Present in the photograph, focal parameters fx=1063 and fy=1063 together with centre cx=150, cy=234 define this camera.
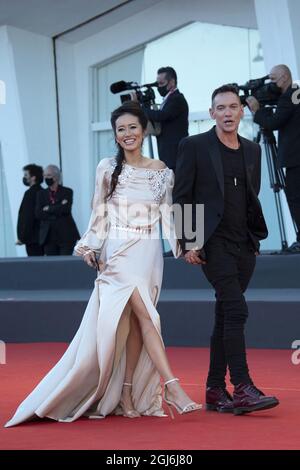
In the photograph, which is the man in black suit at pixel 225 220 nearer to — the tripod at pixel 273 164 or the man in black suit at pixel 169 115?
the man in black suit at pixel 169 115

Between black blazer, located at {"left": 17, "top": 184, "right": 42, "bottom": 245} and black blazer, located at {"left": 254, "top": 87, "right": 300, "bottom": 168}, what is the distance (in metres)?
3.82

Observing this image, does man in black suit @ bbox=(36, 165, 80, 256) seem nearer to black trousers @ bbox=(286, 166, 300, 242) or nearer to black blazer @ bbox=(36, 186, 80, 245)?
black blazer @ bbox=(36, 186, 80, 245)

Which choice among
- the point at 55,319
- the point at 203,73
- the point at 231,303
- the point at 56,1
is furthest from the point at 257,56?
the point at 231,303

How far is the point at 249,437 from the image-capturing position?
169 inches

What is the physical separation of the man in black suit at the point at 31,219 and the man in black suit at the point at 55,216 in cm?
29

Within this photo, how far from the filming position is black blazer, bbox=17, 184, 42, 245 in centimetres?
1162

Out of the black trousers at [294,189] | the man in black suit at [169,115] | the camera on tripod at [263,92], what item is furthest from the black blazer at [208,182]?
the man in black suit at [169,115]

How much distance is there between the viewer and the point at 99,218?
5.24m

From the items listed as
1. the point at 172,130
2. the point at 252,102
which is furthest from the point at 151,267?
the point at 172,130

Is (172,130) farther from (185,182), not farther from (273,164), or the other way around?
(185,182)

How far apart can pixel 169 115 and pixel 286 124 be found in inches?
40.4

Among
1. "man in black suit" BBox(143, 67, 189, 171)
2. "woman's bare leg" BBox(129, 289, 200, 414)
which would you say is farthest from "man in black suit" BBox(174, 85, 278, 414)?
"man in black suit" BBox(143, 67, 189, 171)

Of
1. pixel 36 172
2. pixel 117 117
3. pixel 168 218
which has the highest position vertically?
pixel 36 172

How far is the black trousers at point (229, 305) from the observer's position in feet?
16.1
